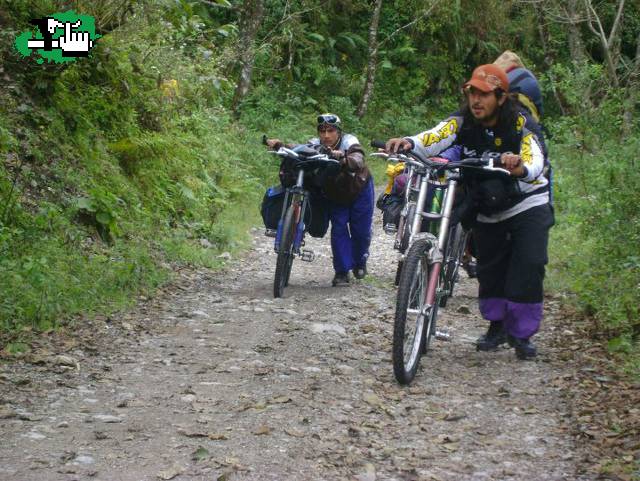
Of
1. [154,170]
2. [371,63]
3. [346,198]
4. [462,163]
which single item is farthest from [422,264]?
[371,63]

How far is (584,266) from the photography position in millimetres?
9477

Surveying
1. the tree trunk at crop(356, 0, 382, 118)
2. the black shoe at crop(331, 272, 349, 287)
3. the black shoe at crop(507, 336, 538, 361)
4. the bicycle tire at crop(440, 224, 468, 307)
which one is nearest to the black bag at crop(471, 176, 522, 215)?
the black shoe at crop(507, 336, 538, 361)

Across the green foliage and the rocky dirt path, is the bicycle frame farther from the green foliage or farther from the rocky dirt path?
the green foliage

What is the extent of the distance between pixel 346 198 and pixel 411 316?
3637 millimetres

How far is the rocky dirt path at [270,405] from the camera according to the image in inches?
181

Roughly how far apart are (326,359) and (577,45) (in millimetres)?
17746

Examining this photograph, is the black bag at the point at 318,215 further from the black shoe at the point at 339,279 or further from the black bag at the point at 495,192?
the black bag at the point at 495,192

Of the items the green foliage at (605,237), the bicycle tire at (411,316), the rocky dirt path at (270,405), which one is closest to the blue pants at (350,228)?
the rocky dirt path at (270,405)

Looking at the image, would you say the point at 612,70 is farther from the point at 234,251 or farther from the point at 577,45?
the point at 234,251

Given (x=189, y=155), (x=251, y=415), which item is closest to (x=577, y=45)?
(x=189, y=155)

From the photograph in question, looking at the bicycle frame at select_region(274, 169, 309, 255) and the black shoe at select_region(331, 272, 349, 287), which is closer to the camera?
the bicycle frame at select_region(274, 169, 309, 255)

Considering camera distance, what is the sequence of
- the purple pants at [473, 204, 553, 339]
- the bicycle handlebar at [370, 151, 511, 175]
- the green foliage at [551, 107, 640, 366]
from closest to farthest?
the bicycle handlebar at [370, 151, 511, 175]
the purple pants at [473, 204, 553, 339]
the green foliage at [551, 107, 640, 366]

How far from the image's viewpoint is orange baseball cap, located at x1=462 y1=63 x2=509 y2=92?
633cm

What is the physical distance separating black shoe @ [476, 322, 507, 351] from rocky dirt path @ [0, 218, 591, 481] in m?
0.08
